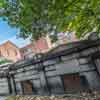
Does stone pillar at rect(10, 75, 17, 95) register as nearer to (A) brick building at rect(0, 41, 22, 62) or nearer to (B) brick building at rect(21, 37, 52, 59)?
(B) brick building at rect(21, 37, 52, 59)

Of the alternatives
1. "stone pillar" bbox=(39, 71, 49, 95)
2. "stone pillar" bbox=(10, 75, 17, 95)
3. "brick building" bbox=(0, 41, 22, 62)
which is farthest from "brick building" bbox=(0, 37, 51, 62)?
"stone pillar" bbox=(39, 71, 49, 95)

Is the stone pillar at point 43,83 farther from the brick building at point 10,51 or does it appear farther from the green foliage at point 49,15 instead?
the brick building at point 10,51

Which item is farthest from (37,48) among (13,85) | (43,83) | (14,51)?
(43,83)

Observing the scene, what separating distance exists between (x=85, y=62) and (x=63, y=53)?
1.00m

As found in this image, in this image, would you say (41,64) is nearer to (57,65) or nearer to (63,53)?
(57,65)

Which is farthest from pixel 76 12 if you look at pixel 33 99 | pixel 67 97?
pixel 33 99

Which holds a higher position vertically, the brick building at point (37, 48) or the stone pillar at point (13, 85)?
the brick building at point (37, 48)

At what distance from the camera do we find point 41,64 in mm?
8719

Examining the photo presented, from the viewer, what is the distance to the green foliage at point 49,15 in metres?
4.70

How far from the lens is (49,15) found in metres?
5.12

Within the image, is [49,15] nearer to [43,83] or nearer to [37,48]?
[43,83]

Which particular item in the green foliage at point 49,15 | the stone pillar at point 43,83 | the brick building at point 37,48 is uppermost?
the brick building at point 37,48

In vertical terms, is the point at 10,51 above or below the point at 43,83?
above

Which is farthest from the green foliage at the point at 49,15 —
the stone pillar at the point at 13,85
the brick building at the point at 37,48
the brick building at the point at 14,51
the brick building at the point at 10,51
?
the brick building at the point at 10,51
